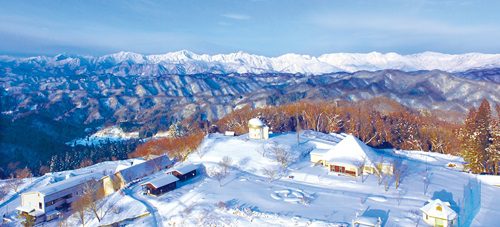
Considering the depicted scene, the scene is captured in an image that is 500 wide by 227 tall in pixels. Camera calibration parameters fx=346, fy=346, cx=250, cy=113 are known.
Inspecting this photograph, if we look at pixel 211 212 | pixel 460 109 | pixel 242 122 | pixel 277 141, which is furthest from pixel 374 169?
pixel 460 109

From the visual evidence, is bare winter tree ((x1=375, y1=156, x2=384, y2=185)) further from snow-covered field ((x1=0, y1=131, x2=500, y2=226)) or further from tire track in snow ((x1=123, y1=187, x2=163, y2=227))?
tire track in snow ((x1=123, y1=187, x2=163, y2=227))

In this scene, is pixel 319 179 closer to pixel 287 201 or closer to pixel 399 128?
pixel 287 201

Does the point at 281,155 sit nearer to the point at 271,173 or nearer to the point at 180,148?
the point at 271,173

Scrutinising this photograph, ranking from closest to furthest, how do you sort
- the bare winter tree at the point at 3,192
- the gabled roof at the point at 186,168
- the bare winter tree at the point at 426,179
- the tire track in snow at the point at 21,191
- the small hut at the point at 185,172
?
the bare winter tree at the point at 426,179, the small hut at the point at 185,172, the gabled roof at the point at 186,168, the tire track in snow at the point at 21,191, the bare winter tree at the point at 3,192

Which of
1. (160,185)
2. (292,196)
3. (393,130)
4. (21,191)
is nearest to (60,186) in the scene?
(21,191)

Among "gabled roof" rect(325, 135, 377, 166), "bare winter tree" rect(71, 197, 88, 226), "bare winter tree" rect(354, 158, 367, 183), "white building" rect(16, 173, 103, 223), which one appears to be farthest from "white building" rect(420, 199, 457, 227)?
"white building" rect(16, 173, 103, 223)

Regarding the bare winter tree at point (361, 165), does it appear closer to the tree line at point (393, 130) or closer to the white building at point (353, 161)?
the white building at point (353, 161)

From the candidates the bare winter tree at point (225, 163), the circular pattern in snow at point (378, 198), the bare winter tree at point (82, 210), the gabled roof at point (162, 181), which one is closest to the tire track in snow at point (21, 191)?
the bare winter tree at point (82, 210)
